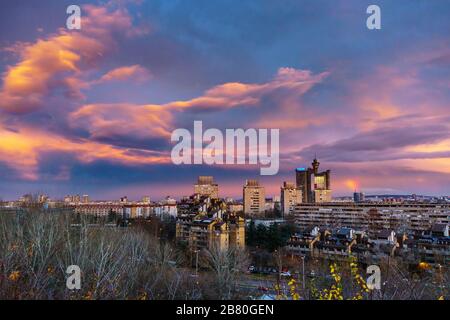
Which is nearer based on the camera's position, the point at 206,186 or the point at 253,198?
the point at 206,186

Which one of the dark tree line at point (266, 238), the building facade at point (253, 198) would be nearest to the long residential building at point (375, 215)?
the dark tree line at point (266, 238)

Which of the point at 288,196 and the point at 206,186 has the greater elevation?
the point at 206,186

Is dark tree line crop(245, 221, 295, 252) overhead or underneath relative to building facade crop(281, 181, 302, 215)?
underneath

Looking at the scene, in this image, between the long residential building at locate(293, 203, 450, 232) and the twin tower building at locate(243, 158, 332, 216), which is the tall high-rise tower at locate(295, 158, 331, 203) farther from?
the long residential building at locate(293, 203, 450, 232)

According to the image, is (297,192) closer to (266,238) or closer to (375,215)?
(375,215)

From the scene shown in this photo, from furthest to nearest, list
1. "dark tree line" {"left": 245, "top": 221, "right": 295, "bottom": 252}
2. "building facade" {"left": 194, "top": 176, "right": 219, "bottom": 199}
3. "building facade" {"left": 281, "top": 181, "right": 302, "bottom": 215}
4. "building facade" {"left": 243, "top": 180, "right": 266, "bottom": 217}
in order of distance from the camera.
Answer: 1. "building facade" {"left": 281, "top": 181, "right": 302, "bottom": 215}
2. "building facade" {"left": 243, "top": 180, "right": 266, "bottom": 217}
3. "building facade" {"left": 194, "top": 176, "right": 219, "bottom": 199}
4. "dark tree line" {"left": 245, "top": 221, "right": 295, "bottom": 252}

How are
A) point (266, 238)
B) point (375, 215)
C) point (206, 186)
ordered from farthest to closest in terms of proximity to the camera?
point (206, 186), point (375, 215), point (266, 238)

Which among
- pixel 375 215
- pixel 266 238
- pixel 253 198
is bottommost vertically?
pixel 266 238

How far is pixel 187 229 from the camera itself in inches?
759

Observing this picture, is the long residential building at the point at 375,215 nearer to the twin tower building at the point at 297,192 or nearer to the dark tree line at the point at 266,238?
the dark tree line at the point at 266,238

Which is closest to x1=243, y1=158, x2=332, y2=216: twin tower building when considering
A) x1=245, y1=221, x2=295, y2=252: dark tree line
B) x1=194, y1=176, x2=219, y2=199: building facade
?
x1=194, y1=176, x2=219, y2=199: building facade

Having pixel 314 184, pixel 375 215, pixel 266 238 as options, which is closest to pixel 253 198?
pixel 314 184

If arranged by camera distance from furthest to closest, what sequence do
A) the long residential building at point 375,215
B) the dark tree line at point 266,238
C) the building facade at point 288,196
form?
the building facade at point 288,196, the long residential building at point 375,215, the dark tree line at point 266,238

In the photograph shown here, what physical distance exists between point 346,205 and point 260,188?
38.5 ft
